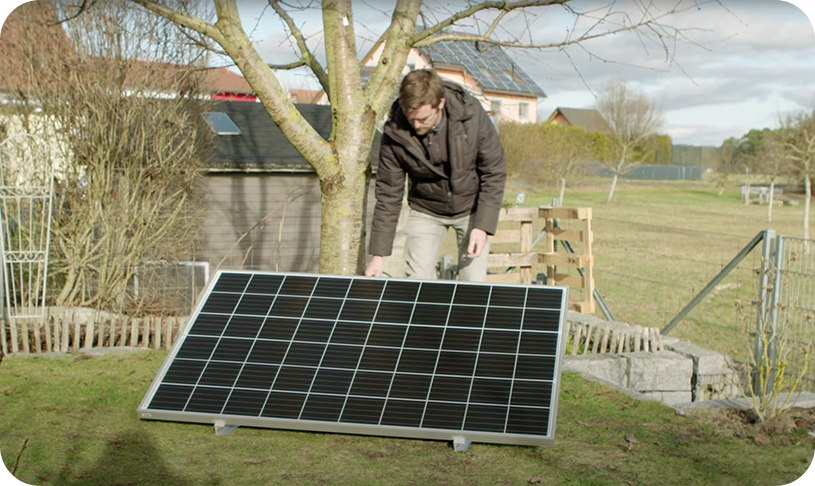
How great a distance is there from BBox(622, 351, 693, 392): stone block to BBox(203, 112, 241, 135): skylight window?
1185cm

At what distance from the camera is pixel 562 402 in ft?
17.4

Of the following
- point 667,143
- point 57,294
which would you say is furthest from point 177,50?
point 667,143

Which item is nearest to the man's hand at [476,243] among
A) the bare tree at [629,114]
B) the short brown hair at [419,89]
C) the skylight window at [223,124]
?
the short brown hair at [419,89]

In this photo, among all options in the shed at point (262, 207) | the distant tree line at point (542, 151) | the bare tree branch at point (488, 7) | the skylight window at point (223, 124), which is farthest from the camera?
the distant tree line at point (542, 151)

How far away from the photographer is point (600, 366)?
262 inches

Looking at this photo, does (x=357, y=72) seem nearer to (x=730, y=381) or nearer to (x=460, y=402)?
(x=460, y=402)

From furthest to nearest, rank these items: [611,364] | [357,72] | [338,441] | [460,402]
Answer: [611,364], [357,72], [338,441], [460,402]

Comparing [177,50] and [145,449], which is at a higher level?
[177,50]

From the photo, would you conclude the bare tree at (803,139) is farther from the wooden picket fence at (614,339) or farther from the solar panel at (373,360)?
the solar panel at (373,360)

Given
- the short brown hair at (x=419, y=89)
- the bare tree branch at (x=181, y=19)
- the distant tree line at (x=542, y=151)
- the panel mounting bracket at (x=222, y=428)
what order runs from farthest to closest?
the distant tree line at (x=542, y=151) < the bare tree branch at (x=181, y=19) < the short brown hair at (x=419, y=89) < the panel mounting bracket at (x=222, y=428)

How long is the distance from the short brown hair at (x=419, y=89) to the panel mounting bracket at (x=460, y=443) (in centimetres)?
207

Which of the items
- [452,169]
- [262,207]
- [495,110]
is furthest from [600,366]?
[262,207]

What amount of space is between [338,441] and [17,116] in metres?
7.70

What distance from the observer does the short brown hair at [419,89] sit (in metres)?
4.70
